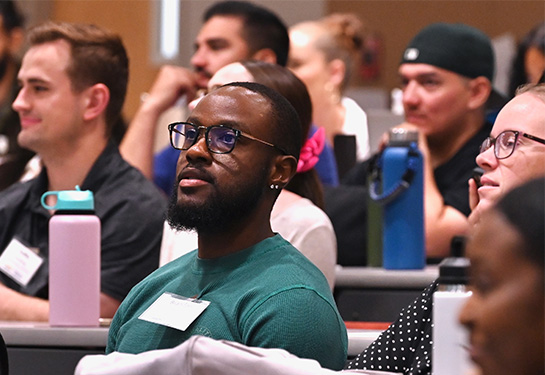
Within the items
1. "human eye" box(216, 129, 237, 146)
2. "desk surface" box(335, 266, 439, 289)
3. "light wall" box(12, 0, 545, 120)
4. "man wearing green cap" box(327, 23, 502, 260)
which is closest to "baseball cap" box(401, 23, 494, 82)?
"man wearing green cap" box(327, 23, 502, 260)

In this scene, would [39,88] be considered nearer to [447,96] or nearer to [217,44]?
[217,44]

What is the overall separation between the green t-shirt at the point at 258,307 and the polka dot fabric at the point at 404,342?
0.22 feet

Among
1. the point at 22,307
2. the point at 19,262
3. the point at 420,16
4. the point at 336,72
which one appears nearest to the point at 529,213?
the point at 22,307

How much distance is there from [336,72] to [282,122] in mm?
3128

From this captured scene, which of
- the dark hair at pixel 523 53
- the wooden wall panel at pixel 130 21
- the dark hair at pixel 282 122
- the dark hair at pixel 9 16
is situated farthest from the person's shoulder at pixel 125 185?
the wooden wall panel at pixel 130 21

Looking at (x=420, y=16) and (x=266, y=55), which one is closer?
(x=266, y=55)

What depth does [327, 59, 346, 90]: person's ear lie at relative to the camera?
194 inches

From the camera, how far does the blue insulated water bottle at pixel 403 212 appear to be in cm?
297

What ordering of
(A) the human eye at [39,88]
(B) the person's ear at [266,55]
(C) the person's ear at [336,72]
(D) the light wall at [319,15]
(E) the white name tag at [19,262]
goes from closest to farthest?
1. (E) the white name tag at [19,262]
2. (A) the human eye at [39,88]
3. (B) the person's ear at [266,55]
4. (C) the person's ear at [336,72]
5. (D) the light wall at [319,15]

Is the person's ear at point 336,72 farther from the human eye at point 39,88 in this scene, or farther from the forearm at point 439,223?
the human eye at point 39,88

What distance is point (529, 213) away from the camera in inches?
35.4

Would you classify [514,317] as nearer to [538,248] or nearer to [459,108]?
[538,248]

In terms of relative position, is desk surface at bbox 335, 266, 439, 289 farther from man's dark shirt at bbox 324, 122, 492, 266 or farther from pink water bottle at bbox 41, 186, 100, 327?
pink water bottle at bbox 41, 186, 100, 327

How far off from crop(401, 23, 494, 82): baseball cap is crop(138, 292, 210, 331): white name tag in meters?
2.14
